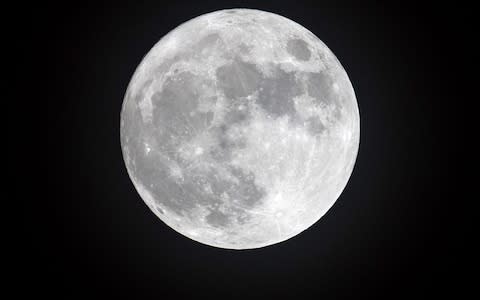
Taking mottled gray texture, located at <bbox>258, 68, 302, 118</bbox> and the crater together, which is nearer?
mottled gray texture, located at <bbox>258, 68, 302, 118</bbox>

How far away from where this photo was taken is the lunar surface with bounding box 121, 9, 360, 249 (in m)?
3.46

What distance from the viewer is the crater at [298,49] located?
3713 millimetres

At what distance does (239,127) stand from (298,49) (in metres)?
0.85

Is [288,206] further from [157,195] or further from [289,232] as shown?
[157,195]

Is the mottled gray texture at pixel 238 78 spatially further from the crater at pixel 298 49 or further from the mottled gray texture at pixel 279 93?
the crater at pixel 298 49

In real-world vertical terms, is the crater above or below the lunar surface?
above

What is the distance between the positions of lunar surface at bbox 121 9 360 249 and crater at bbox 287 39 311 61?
0.03ft

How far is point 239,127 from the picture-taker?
3.43 m

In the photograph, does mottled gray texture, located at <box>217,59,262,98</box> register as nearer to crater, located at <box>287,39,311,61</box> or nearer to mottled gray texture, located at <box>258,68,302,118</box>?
mottled gray texture, located at <box>258,68,302,118</box>

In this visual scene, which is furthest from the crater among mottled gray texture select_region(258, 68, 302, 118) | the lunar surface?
mottled gray texture select_region(258, 68, 302, 118)

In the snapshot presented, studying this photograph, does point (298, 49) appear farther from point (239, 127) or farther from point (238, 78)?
point (239, 127)

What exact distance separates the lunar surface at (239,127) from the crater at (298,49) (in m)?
0.01

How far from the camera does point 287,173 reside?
3.57m

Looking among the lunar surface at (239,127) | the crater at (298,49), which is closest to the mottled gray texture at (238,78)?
the lunar surface at (239,127)
